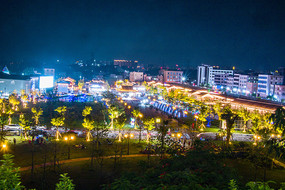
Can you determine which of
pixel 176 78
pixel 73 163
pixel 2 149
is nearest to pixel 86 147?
pixel 73 163

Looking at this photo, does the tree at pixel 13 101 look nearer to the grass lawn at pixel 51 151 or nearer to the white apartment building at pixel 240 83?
the grass lawn at pixel 51 151

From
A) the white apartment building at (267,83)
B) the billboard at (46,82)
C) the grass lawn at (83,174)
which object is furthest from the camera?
the white apartment building at (267,83)

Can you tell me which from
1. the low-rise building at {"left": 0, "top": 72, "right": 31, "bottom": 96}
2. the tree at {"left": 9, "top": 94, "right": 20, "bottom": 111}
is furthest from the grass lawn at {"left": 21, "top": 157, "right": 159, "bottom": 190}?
the low-rise building at {"left": 0, "top": 72, "right": 31, "bottom": 96}

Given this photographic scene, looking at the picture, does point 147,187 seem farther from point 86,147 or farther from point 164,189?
point 86,147

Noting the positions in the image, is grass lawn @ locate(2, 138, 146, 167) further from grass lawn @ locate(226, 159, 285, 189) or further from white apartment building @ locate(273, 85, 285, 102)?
white apartment building @ locate(273, 85, 285, 102)

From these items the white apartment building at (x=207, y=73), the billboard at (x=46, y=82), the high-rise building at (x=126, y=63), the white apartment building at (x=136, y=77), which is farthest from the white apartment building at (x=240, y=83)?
the high-rise building at (x=126, y=63)

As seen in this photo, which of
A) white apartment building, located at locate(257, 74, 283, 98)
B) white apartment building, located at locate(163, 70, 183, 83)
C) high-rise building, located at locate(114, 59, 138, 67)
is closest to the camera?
white apartment building, located at locate(257, 74, 283, 98)

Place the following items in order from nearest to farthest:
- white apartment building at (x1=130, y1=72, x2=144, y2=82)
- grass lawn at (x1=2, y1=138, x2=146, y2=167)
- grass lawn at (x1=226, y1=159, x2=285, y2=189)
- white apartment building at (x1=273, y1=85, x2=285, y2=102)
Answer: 1. grass lawn at (x1=226, y1=159, x2=285, y2=189)
2. grass lawn at (x1=2, y1=138, x2=146, y2=167)
3. white apartment building at (x1=273, y1=85, x2=285, y2=102)
4. white apartment building at (x1=130, y1=72, x2=144, y2=82)

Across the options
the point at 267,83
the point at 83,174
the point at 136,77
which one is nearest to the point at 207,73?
the point at 136,77

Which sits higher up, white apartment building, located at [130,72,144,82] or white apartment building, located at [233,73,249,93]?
white apartment building, located at [130,72,144,82]

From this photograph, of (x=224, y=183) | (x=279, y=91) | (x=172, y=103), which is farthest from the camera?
(x=279, y=91)

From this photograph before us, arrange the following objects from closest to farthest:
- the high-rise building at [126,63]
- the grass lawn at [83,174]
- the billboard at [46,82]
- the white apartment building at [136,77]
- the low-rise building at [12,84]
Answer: the grass lawn at [83,174], the low-rise building at [12,84], the billboard at [46,82], the white apartment building at [136,77], the high-rise building at [126,63]
